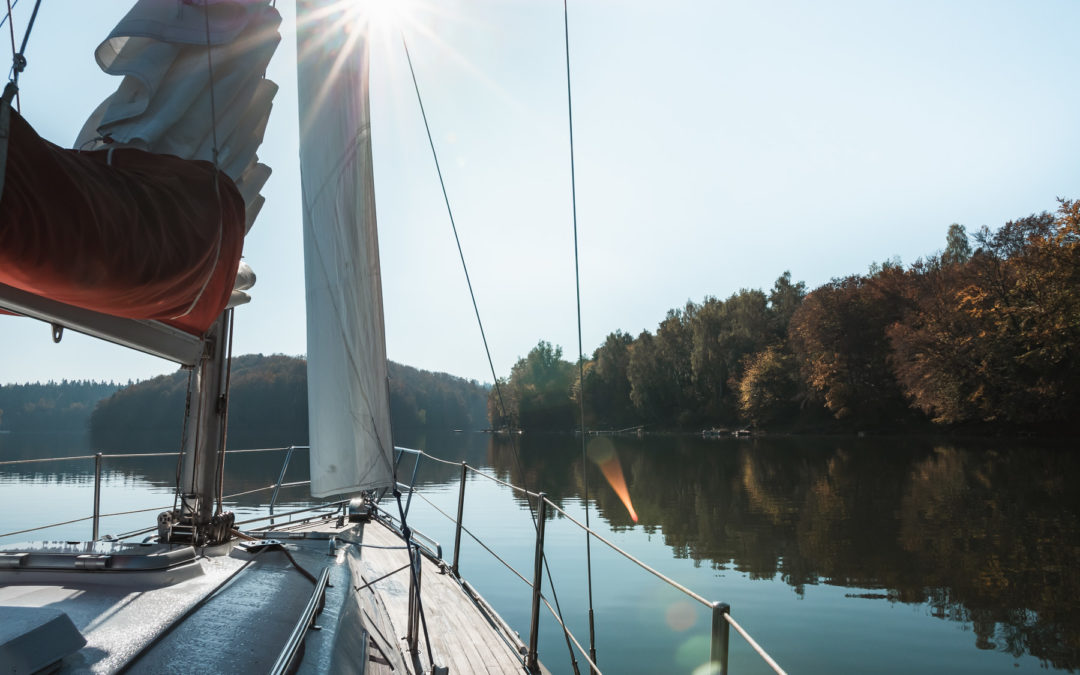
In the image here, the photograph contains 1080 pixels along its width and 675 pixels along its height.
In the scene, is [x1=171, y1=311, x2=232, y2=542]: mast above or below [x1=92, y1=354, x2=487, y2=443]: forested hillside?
below

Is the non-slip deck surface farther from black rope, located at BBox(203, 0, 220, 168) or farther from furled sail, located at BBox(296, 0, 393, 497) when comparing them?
black rope, located at BBox(203, 0, 220, 168)

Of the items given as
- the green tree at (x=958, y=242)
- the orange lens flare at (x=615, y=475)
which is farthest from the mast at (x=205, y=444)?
the green tree at (x=958, y=242)

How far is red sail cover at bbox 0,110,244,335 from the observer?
4.52 feet

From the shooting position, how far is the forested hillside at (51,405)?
2832 inches

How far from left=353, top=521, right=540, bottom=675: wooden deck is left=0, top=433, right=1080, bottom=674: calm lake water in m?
1.06

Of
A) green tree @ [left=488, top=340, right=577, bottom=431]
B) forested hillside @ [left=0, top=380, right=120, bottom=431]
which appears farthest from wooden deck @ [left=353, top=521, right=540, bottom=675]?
forested hillside @ [left=0, top=380, right=120, bottom=431]

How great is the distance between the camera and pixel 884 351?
3972 centimetres

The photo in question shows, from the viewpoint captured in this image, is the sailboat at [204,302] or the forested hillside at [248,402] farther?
→ the forested hillside at [248,402]

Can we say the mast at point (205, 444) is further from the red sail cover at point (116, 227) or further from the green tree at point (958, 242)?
the green tree at point (958, 242)

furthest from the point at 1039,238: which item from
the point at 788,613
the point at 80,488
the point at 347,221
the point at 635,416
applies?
the point at 635,416

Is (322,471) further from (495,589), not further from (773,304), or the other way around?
(773,304)

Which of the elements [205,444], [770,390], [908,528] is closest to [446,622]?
[205,444]

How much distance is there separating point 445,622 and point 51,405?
9540 centimetres

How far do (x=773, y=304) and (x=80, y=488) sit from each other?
51.2m
